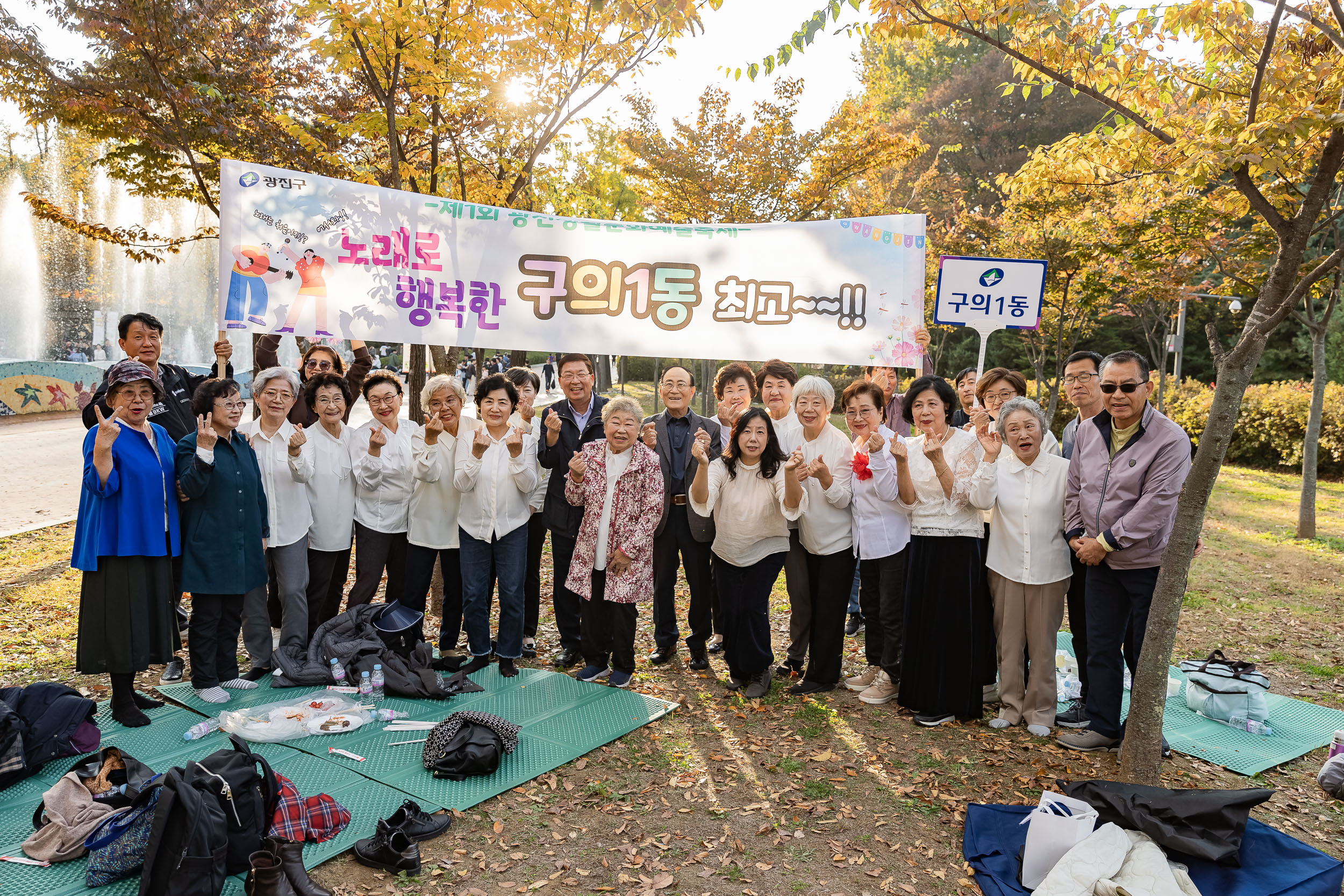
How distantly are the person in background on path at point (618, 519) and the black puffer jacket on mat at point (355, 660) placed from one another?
114 centimetres

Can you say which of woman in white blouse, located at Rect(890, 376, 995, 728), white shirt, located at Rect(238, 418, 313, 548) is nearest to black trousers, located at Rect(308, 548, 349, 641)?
white shirt, located at Rect(238, 418, 313, 548)

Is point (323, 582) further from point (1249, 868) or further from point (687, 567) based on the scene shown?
A: point (1249, 868)

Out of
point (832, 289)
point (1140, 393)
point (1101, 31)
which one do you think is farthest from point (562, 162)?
point (1140, 393)

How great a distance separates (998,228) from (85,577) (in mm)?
16223

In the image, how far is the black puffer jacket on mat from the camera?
16.7 feet

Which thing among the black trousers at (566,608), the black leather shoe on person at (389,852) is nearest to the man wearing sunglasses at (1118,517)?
the black trousers at (566,608)

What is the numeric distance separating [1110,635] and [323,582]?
16.6 feet

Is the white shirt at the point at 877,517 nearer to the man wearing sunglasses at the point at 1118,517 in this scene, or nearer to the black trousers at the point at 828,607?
the black trousers at the point at 828,607

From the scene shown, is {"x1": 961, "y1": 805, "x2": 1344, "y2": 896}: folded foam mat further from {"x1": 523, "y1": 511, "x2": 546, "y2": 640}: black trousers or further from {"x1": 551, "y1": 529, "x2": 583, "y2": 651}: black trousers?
{"x1": 523, "y1": 511, "x2": 546, "y2": 640}: black trousers

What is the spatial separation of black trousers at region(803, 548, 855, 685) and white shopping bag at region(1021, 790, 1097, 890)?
1975mm

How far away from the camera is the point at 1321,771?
4.23 metres

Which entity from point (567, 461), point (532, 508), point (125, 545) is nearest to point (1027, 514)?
point (567, 461)

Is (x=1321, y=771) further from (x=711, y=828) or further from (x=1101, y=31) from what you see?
(x=1101, y=31)

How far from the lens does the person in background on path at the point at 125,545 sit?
438 centimetres
